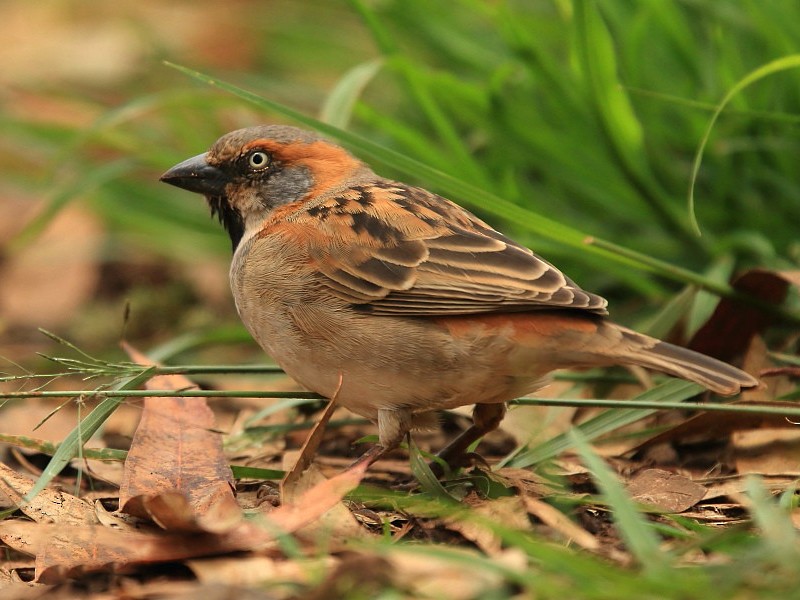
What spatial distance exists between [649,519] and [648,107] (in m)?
2.86

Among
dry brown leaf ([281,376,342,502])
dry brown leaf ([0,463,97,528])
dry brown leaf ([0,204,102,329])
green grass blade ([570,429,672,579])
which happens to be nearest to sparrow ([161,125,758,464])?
dry brown leaf ([281,376,342,502])

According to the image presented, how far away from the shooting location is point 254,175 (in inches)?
191

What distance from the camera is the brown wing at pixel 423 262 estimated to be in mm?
3906

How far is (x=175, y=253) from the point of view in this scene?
7.32 m

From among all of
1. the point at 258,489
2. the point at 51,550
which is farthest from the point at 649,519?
the point at 51,550

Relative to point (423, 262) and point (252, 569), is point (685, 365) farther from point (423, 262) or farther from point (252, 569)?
point (252, 569)

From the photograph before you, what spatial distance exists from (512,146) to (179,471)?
2729 mm

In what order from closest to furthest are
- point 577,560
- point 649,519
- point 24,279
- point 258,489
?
point 577,560 → point 649,519 → point 258,489 → point 24,279

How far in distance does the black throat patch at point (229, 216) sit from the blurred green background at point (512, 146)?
0.67m

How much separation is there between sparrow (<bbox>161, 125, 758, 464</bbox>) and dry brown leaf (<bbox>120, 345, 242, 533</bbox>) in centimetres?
47

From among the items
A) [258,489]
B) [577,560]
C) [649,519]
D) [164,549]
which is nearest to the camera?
[577,560]

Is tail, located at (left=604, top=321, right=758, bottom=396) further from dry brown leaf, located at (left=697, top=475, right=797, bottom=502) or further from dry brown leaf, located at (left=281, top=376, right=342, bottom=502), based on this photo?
dry brown leaf, located at (left=281, top=376, right=342, bottom=502)

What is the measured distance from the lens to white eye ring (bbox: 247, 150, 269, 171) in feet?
15.9

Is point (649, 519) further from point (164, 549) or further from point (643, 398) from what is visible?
point (164, 549)
